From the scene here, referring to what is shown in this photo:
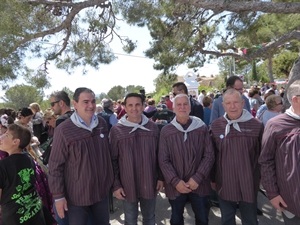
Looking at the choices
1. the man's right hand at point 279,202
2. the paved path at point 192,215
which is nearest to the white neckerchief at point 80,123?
the man's right hand at point 279,202

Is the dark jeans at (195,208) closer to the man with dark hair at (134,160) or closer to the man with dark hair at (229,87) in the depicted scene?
the man with dark hair at (134,160)

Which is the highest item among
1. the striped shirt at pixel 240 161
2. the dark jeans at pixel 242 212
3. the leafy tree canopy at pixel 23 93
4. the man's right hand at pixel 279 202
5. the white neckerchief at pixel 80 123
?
the leafy tree canopy at pixel 23 93

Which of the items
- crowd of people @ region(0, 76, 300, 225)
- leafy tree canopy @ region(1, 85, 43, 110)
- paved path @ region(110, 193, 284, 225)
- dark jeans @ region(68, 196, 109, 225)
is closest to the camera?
crowd of people @ region(0, 76, 300, 225)

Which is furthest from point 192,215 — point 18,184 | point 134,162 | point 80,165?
point 18,184

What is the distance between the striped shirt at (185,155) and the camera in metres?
2.83

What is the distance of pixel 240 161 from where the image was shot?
2.70 metres

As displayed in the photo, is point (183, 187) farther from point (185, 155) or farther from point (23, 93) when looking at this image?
point (23, 93)

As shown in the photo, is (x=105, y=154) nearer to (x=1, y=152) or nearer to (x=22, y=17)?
(x=1, y=152)

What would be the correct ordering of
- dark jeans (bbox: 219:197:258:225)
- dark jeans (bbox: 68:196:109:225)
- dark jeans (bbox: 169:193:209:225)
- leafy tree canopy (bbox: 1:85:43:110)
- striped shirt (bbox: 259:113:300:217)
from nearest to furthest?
striped shirt (bbox: 259:113:300:217) → dark jeans (bbox: 68:196:109:225) → dark jeans (bbox: 219:197:258:225) → dark jeans (bbox: 169:193:209:225) → leafy tree canopy (bbox: 1:85:43:110)

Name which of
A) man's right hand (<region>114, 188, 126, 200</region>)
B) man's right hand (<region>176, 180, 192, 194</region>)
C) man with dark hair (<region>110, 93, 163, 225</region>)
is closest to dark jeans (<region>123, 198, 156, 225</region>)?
man with dark hair (<region>110, 93, 163, 225</region>)

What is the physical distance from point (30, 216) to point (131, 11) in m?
4.22

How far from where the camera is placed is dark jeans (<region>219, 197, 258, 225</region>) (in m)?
2.79

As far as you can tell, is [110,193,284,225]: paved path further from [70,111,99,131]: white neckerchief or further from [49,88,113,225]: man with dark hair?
[70,111,99,131]: white neckerchief

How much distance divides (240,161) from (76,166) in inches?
55.9
